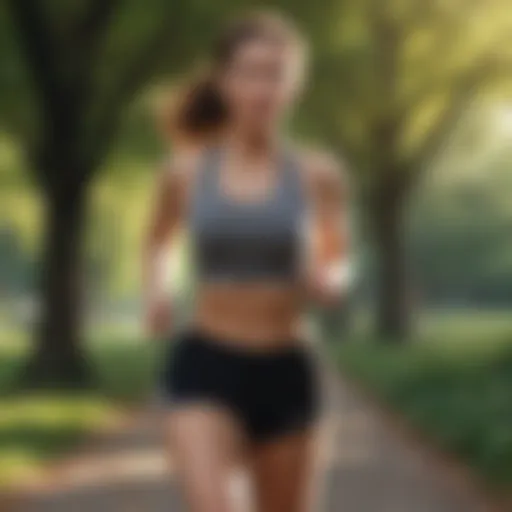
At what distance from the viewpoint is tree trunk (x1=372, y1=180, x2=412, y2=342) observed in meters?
3.59

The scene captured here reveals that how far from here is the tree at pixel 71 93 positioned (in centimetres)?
426

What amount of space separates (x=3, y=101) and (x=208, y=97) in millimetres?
3855

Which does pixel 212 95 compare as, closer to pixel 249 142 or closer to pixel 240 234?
pixel 249 142

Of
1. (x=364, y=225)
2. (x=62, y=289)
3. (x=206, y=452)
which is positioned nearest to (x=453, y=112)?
(x=364, y=225)

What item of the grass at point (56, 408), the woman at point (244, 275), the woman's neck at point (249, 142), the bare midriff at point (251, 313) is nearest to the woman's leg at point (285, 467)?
the woman at point (244, 275)

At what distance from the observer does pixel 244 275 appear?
1.89 meters

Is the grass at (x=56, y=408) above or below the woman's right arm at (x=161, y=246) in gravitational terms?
below

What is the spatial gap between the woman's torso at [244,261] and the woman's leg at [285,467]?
149 mm

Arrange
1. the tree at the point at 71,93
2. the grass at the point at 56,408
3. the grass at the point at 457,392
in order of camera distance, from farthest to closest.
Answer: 1. the grass at the point at 457,392
2. the tree at the point at 71,93
3. the grass at the point at 56,408

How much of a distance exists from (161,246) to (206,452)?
33 centimetres

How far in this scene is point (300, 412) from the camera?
75.2 inches

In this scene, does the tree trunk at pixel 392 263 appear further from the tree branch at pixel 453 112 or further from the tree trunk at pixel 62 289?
the tree trunk at pixel 62 289

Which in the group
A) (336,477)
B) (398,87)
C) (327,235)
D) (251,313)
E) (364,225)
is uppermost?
(398,87)

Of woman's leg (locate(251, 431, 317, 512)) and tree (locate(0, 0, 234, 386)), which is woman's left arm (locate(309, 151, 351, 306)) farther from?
tree (locate(0, 0, 234, 386))
